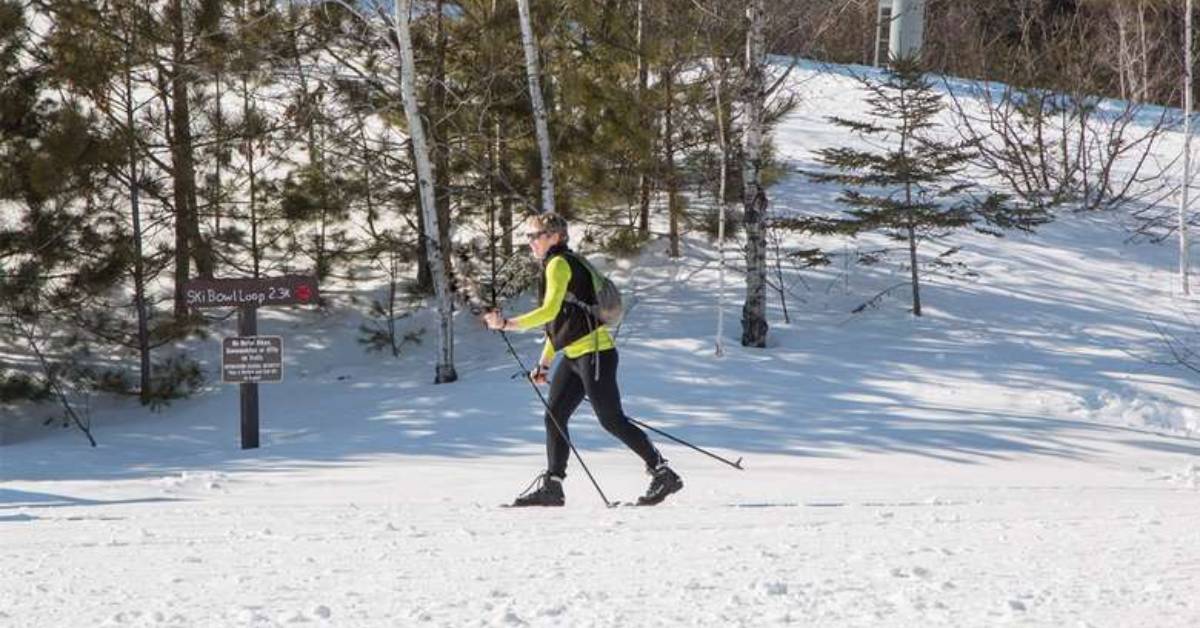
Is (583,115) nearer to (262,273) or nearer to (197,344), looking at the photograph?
(262,273)

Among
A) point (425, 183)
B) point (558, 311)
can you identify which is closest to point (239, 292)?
point (425, 183)

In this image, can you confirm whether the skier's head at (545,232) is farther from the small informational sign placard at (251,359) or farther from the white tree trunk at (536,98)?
the white tree trunk at (536,98)

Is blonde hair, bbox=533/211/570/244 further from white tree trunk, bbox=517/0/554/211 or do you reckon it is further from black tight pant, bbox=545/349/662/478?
white tree trunk, bbox=517/0/554/211

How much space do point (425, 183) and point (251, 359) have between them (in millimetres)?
3605

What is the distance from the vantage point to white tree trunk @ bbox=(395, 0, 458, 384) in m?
14.2

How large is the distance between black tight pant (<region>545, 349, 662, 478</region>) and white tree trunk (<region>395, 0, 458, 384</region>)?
7925 millimetres

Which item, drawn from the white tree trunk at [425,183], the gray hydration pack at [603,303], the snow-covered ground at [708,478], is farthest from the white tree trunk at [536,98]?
the gray hydration pack at [603,303]

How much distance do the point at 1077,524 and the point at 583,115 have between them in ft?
42.6

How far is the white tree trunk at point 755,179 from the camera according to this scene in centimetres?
1457

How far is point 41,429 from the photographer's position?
17.0m

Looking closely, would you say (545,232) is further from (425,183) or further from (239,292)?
(425,183)

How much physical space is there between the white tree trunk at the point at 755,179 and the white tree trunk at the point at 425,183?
363cm

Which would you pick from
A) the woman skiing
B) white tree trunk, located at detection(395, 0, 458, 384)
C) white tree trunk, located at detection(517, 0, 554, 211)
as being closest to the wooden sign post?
white tree trunk, located at detection(395, 0, 458, 384)

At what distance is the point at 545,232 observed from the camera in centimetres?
675
